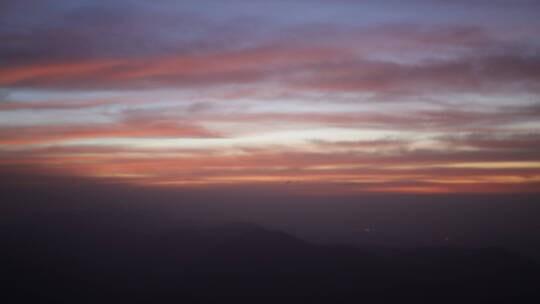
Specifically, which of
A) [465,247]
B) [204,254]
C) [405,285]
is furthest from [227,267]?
[465,247]

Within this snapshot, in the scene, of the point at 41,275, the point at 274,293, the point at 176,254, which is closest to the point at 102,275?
the point at 41,275

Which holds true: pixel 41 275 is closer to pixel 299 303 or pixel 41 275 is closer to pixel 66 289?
pixel 66 289

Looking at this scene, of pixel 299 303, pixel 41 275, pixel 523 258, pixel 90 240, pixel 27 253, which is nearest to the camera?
pixel 299 303

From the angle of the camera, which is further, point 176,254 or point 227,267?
point 176,254

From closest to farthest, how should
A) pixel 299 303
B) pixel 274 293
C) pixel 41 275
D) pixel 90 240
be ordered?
pixel 299 303 < pixel 274 293 < pixel 41 275 < pixel 90 240

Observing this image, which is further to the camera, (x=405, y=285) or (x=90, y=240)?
(x=90, y=240)

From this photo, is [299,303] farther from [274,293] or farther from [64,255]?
[64,255]
